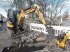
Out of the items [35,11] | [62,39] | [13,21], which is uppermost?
[35,11]

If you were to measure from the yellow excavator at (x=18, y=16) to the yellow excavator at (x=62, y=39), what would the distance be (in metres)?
0.28

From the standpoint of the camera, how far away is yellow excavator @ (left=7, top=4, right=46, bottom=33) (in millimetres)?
3828

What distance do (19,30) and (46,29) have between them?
35 cm

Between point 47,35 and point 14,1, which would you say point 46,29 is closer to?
point 47,35

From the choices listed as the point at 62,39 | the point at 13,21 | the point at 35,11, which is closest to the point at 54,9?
the point at 35,11

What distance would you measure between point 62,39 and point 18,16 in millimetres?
640

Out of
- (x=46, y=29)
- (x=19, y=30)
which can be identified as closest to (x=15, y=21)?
(x=19, y=30)

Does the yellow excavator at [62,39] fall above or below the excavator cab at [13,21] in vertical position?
below

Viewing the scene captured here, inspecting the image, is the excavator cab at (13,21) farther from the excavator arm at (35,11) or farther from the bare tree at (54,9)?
the bare tree at (54,9)

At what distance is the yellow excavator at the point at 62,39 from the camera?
12.6ft

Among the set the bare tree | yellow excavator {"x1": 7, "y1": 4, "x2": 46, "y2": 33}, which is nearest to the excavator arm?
yellow excavator {"x1": 7, "y1": 4, "x2": 46, "y2": 33}

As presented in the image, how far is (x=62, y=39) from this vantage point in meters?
3.86

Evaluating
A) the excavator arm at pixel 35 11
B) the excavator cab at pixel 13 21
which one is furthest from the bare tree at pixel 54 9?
the excavator cab at pixel 13 21

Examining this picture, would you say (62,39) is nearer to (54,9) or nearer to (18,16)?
(54,9)
